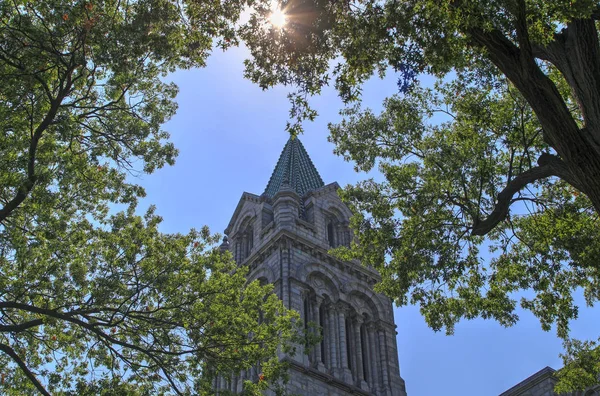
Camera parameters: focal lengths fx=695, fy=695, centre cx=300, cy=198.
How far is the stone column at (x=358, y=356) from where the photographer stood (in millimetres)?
31172

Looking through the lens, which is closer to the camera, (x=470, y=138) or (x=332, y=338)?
(x=470, y=138)

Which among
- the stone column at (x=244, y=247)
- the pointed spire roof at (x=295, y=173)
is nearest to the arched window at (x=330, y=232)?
the pointed spire roof at (x=295, y=173)

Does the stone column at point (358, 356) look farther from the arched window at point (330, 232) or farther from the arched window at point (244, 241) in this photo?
the arched window at point (244, 241)

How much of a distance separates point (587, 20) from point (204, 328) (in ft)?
35.8

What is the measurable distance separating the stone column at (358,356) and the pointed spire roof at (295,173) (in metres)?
8.85

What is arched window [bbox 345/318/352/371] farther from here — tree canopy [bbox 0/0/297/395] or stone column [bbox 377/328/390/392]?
tree canopy [bbox 0/0/297/395]

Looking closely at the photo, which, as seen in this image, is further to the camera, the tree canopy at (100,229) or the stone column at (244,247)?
the stone column at (244,247)

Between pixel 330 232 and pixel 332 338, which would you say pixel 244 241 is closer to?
pixel 330 232

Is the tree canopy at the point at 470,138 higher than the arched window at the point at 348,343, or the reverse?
the arched window at the point at 348,343

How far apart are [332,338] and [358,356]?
1.71 m

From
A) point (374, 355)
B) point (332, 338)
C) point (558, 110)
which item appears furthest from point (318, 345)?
point (558, 110)

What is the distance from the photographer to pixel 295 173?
42.9 m

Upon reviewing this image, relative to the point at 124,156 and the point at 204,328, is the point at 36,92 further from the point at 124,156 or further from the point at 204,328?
the point at 204,328

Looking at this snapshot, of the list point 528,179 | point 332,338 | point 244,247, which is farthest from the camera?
point 244,247
